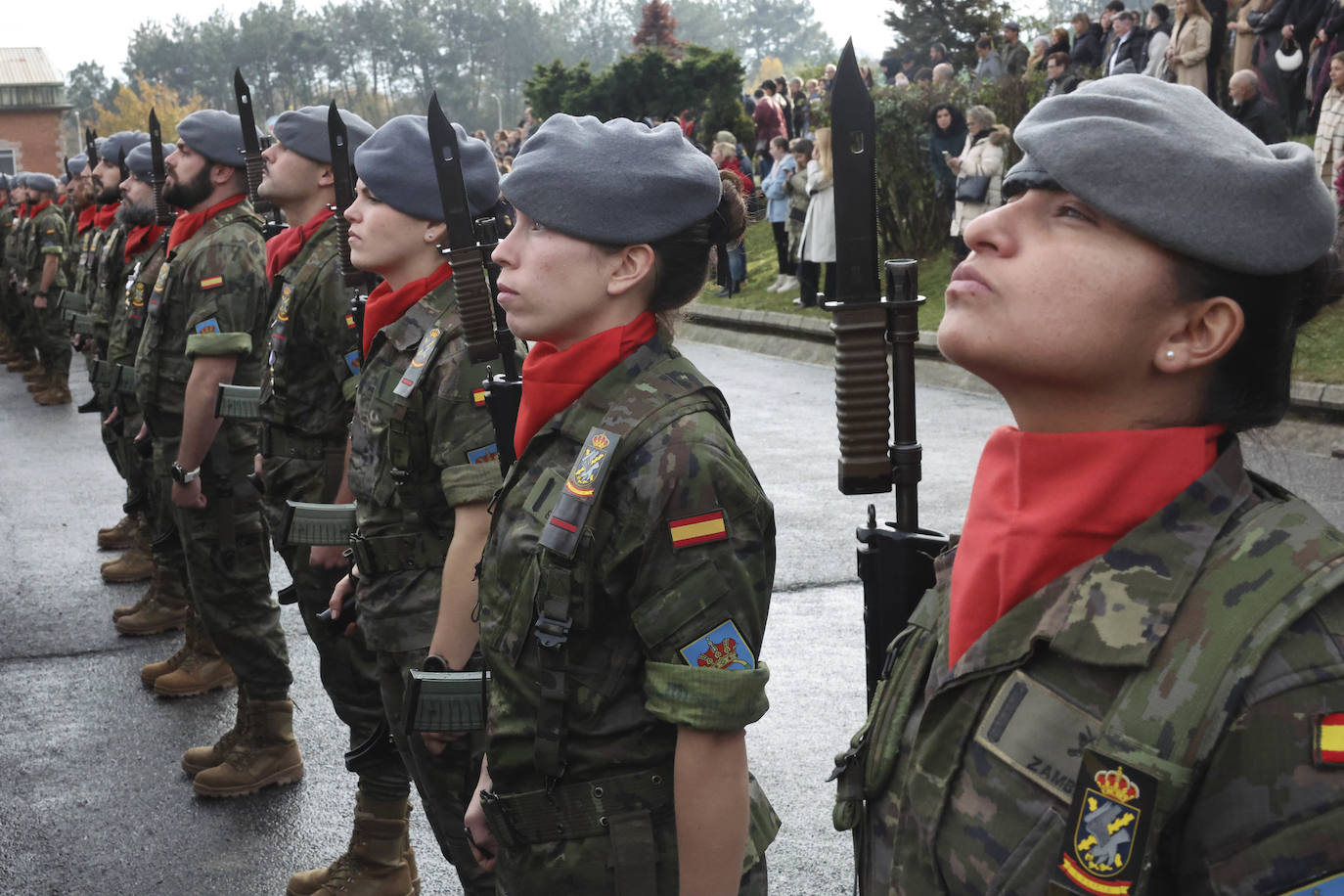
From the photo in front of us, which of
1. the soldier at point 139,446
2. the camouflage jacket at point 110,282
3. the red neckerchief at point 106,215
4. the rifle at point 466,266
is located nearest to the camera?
the rifle at point 466,266

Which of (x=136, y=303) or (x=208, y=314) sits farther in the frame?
(x=136, y=303)

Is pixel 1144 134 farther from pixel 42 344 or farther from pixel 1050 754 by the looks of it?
pixel 42 344

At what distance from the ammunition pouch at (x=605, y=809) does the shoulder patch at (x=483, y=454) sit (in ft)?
3.35

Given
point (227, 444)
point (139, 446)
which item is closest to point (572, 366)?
point (227, 444)

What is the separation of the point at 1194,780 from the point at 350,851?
11.0ft

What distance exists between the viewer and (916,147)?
60.2 ft

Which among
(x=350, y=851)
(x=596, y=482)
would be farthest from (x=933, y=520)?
(x=596, y=482)

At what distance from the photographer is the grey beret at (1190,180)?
4.51 feet

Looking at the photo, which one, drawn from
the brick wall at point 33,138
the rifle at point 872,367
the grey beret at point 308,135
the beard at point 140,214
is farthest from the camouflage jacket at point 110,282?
the brick wall at point 33,138

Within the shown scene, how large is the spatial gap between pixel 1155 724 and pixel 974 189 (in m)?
14.3

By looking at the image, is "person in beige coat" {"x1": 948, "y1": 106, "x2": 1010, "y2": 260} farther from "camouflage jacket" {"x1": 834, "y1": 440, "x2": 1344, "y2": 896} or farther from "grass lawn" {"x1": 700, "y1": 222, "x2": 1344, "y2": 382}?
"camouflage jacket" {"x1": 834, "y1": 440, "x2": 1344, "y2": 896}

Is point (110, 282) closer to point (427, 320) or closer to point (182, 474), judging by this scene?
point (182, 474)

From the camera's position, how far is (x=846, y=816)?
166cm

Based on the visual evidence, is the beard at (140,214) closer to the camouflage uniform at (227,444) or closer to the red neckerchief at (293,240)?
the camouflage uniform at (227,444)
